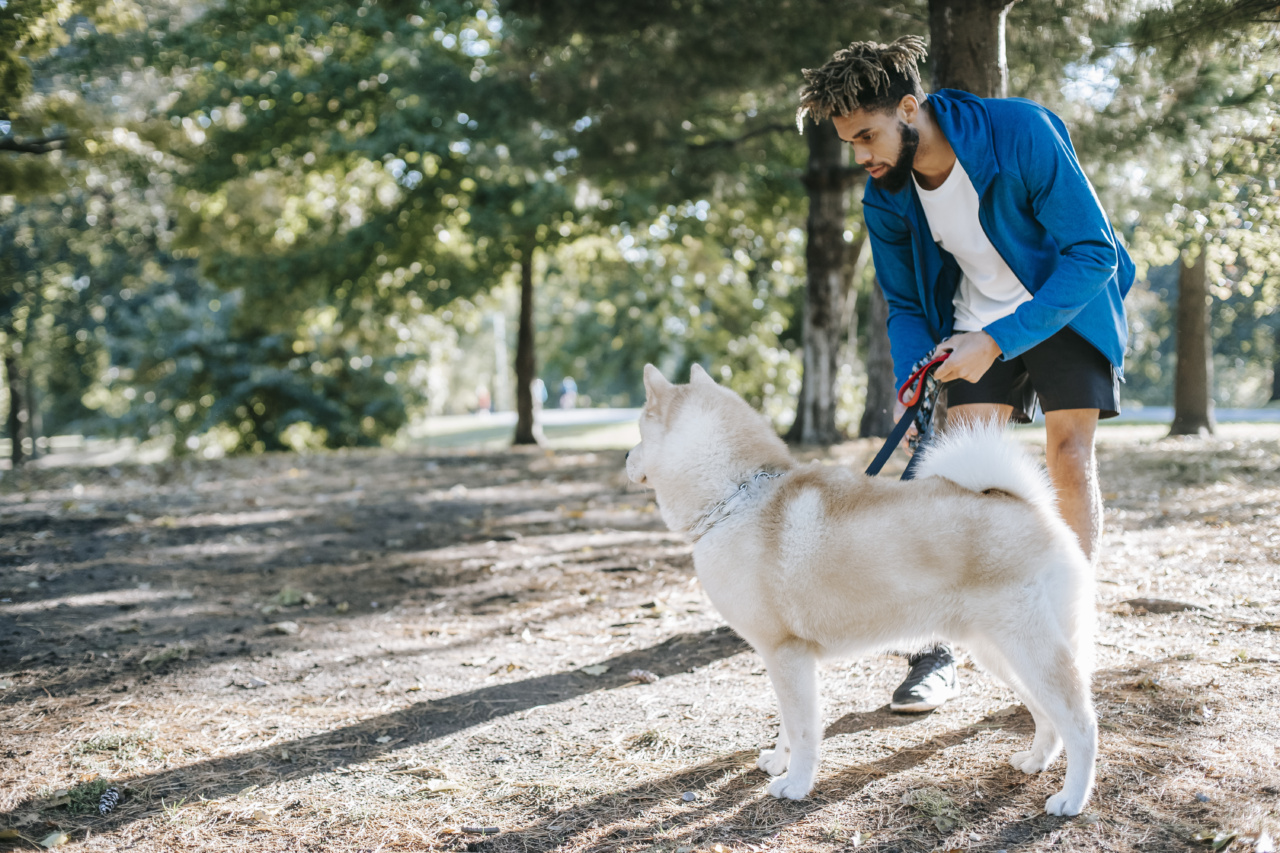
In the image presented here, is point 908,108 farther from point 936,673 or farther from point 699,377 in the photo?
point 936,673

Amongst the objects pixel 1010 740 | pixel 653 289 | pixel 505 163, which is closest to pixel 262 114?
pixel 505 163

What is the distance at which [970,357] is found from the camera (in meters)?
2.54

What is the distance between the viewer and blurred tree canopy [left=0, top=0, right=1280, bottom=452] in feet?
25.1

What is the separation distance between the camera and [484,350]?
56156mm

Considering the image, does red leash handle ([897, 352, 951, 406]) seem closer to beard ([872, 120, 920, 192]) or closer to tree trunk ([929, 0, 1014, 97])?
beard ([872, 120, 920, 192])

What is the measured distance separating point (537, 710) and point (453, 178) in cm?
1074

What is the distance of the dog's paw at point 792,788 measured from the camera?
2.49 metres

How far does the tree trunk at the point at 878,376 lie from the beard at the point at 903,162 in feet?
22.5

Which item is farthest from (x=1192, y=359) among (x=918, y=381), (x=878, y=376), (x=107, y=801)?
(x=107, y=801)

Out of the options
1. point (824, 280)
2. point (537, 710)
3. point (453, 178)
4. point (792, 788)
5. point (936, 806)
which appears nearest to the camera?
point (936, 806)

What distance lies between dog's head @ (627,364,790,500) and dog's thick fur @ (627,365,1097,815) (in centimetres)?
1

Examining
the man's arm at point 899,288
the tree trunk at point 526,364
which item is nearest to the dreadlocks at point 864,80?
the man's arm at point 899,288

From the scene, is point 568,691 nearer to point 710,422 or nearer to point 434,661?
point 434,661

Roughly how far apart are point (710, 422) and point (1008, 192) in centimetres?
122
